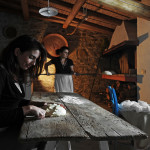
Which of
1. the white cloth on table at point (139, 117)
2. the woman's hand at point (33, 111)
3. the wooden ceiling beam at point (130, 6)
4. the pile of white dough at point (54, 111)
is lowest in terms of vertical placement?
the white cloth on table at point (139, 117)

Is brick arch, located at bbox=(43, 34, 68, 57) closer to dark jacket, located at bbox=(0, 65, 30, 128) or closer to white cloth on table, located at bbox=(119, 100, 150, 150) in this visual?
white cloth on table, located at bbox=(119, 100, 150, 150)

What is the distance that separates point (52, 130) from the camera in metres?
0.90

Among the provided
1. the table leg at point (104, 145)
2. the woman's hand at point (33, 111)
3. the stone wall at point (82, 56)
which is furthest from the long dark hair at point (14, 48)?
the stone wall at point (82, 56)

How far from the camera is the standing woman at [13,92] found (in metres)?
1.01

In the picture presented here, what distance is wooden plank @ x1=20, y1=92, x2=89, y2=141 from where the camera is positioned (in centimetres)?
80

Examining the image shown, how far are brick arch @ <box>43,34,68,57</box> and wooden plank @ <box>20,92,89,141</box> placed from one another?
459 centimetres

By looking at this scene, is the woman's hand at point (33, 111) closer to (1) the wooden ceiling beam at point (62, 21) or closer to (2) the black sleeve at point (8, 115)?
(2) the black sleeve at point (8, 115)

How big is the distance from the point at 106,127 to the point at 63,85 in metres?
2.69

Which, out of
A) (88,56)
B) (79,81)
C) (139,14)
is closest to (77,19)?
(88,56)

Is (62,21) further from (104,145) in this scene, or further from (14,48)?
(104,145)

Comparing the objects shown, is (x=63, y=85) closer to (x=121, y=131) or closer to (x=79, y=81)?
(x=79, y=81)

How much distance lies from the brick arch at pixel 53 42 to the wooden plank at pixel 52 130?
4588mm

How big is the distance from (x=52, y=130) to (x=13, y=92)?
1.45 ft

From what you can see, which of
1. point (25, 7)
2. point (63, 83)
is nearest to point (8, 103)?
point (63, 83)
